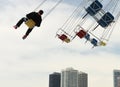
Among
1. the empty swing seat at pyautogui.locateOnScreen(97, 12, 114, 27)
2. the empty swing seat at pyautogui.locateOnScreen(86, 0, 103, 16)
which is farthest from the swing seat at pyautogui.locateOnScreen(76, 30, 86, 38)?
the empty swing seat at pyautogui.locateOnScreen(86, 0, 103, 16)

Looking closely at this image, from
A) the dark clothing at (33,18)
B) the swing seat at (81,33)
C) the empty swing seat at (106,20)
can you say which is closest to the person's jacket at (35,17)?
the dark clothing at (33,18)

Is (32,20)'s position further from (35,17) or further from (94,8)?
(94,8)

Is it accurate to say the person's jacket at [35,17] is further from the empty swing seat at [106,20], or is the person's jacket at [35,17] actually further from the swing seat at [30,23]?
the empty swing seat at [106,20]

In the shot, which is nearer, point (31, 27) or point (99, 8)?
point (31, 27)

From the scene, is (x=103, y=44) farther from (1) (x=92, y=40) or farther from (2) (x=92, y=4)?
(2) (x=92, y=4)

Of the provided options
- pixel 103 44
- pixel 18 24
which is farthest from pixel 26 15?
pixel 103 44

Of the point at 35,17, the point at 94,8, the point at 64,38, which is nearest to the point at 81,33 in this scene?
the point at 64,38

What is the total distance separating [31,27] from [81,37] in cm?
1183

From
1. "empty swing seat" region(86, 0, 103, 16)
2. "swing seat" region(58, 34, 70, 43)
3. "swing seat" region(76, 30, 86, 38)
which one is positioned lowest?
"swing seat" region(58, 34, 70, 43)

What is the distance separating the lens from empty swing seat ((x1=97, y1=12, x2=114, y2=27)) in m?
66.7

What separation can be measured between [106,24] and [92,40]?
3334 mm

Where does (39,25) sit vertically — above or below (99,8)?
below

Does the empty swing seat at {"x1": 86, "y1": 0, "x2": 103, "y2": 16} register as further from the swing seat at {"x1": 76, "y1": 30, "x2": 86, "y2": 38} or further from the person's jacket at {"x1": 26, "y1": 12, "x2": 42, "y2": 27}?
the person's jacket at {"x1": 26, "y1": 12, "x2": 42, "y2": 27}

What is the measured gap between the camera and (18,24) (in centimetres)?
5772
